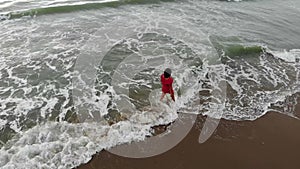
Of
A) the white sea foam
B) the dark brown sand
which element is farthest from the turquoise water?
the dark brown sand

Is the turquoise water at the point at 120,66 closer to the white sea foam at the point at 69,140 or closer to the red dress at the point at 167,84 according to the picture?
the white sea foam at the point at 69,140

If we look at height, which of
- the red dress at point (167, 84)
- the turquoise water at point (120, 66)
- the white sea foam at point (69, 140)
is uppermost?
the red dress at point (167, 84)

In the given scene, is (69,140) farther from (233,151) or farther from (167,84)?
(233,151)

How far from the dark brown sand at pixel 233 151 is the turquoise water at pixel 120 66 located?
456 millimetres

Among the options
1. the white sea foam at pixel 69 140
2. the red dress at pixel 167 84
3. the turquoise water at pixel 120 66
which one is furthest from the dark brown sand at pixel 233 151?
the red dress at pixel 167 84

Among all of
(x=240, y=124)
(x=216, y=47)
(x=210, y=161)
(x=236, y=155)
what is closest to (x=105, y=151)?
(x=210, y=161)

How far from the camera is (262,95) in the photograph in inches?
313

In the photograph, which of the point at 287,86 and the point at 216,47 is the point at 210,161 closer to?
the point at 287,86

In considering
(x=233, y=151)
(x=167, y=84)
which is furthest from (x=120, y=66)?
(x=233, y=151)

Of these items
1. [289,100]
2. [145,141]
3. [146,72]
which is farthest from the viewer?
[146,72]

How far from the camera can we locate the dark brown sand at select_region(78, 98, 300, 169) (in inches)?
222

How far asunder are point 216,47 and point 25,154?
7440mm

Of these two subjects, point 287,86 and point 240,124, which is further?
point 287,86

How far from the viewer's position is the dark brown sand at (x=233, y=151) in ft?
18.5
